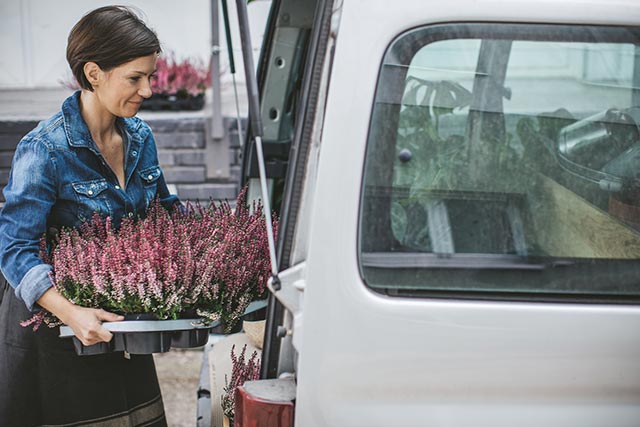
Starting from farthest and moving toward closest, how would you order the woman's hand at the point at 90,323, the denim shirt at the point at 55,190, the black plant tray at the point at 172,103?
the black plant tray at the point at 172,103 → the denim shirt at the point at 55,190 → the woman's hand at the point at 90,323

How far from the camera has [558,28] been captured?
1675 millimetres

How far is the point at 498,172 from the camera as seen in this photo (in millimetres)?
1699

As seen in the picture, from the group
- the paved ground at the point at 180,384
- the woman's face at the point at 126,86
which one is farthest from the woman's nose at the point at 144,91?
the paved ground at the point at 180,384

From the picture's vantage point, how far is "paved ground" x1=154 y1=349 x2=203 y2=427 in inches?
168

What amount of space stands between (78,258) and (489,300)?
98 centimetres

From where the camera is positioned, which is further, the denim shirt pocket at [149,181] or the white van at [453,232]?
the denim shirt pocket at [149,181]

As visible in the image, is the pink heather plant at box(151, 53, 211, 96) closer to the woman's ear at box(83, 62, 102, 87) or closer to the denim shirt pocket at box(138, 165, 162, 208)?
the denim shirt pocket at box(138, 165, 162, 208)

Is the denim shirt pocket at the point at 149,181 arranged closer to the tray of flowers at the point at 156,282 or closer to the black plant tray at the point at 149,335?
the tray of flowers at the point at 156,282

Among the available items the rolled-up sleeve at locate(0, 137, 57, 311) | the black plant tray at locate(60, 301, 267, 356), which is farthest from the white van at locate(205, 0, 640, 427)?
the rolled-up sleeve at locate(0, 137, 57, 311)

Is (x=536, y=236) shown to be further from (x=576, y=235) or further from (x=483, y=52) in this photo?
(x=483, y=52)

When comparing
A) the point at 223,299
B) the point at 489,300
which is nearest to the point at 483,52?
the point at 489,300

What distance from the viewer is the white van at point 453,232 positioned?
5.29 ft

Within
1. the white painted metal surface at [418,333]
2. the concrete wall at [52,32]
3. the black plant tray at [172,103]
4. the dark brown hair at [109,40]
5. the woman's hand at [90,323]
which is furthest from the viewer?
the concrete wall at [52,32]

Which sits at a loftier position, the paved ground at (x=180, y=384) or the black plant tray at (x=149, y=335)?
the black plant tray at (x=149, y=335)
